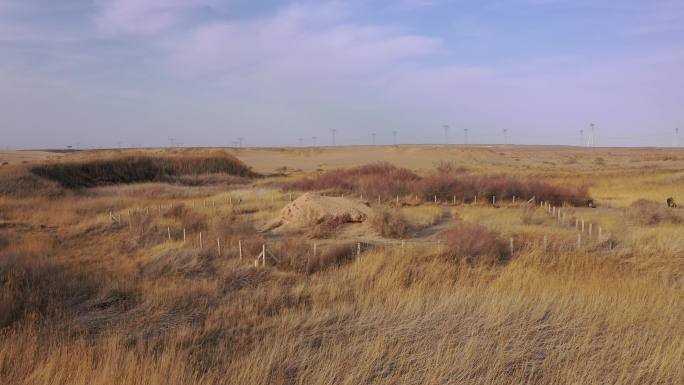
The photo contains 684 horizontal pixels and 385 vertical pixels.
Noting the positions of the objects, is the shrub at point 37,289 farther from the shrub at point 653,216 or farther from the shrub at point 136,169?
the shrub at point 136,169

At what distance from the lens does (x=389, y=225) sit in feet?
47.7

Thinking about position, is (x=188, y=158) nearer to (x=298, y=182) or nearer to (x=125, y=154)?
(x=125, y=154)

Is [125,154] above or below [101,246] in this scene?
above

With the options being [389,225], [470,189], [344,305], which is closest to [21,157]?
[470,189]

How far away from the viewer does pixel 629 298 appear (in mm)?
6797

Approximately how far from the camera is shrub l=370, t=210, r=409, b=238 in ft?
47.2

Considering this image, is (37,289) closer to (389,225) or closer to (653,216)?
(389,225)

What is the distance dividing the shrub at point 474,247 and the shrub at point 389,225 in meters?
2.91

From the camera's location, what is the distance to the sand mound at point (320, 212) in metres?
15.8

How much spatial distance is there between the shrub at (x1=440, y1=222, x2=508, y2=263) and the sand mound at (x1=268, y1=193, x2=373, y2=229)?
4829 mm

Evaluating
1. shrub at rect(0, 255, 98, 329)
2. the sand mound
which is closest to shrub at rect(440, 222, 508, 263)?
the sand mound

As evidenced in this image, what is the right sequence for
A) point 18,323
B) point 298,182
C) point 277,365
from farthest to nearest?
point 298,182 < point 18,323 < point 277,365

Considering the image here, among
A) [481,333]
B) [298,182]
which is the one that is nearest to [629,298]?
[481,333]

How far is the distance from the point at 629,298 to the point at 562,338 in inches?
77.3
